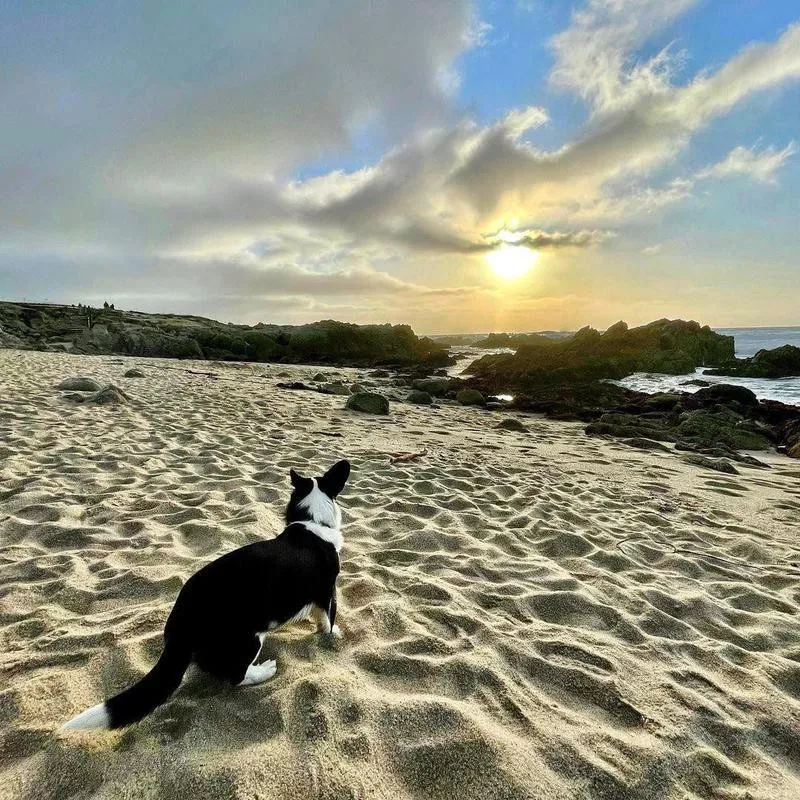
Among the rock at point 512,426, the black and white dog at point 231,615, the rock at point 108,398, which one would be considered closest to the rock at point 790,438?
the rock at point 512,426

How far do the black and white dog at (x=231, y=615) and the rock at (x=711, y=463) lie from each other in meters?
7.55

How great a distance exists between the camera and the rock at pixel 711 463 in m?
7.51

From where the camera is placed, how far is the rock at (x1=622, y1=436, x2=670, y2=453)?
9.23m

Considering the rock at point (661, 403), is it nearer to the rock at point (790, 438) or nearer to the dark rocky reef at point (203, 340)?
the rock at point (790, 438)

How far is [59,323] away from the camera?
35.9 meters

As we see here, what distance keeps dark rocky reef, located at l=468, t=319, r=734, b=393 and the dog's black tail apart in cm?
1905

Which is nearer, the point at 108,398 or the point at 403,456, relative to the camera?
the point at 403,456

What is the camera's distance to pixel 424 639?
103 inches

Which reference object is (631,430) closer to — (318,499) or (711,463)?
(711,463)

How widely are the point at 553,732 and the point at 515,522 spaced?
2671 mm

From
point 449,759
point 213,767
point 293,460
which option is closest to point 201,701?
point 213,767

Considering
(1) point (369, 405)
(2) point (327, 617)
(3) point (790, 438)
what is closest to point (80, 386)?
(1) point (369, 405)

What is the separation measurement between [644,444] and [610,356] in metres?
21.2

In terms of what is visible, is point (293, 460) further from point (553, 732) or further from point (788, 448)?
point (788, 448)
